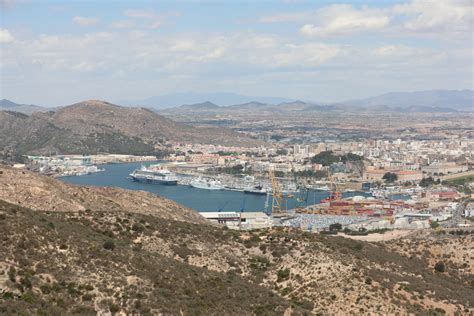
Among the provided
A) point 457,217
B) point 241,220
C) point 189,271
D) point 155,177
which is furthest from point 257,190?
point 189,271

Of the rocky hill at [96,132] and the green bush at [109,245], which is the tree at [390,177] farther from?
the green bush at [109,245]

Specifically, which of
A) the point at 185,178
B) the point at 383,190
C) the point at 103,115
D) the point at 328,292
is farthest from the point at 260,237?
the point at 103,115

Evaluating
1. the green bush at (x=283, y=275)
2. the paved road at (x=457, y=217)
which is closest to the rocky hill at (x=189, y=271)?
the green bush at (x=283, y=275)

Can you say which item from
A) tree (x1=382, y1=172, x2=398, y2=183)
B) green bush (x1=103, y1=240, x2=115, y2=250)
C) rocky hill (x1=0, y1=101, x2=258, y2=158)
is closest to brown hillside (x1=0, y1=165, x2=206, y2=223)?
green bush (x1=103, y1=240, x2=115, y2=250)

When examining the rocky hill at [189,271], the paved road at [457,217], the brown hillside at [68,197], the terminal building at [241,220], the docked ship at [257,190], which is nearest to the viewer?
the rocky hill at [189,271]

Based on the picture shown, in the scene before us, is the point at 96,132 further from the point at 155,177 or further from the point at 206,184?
the point at 206,184

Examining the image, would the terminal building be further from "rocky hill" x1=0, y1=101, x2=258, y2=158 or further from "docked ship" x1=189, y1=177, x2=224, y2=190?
"rocky hill" x1=0, y1=101, x2=258, y2=158

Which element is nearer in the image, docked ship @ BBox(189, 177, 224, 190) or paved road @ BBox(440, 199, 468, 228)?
paved road @ BBox(440, 199, 468, 228)
